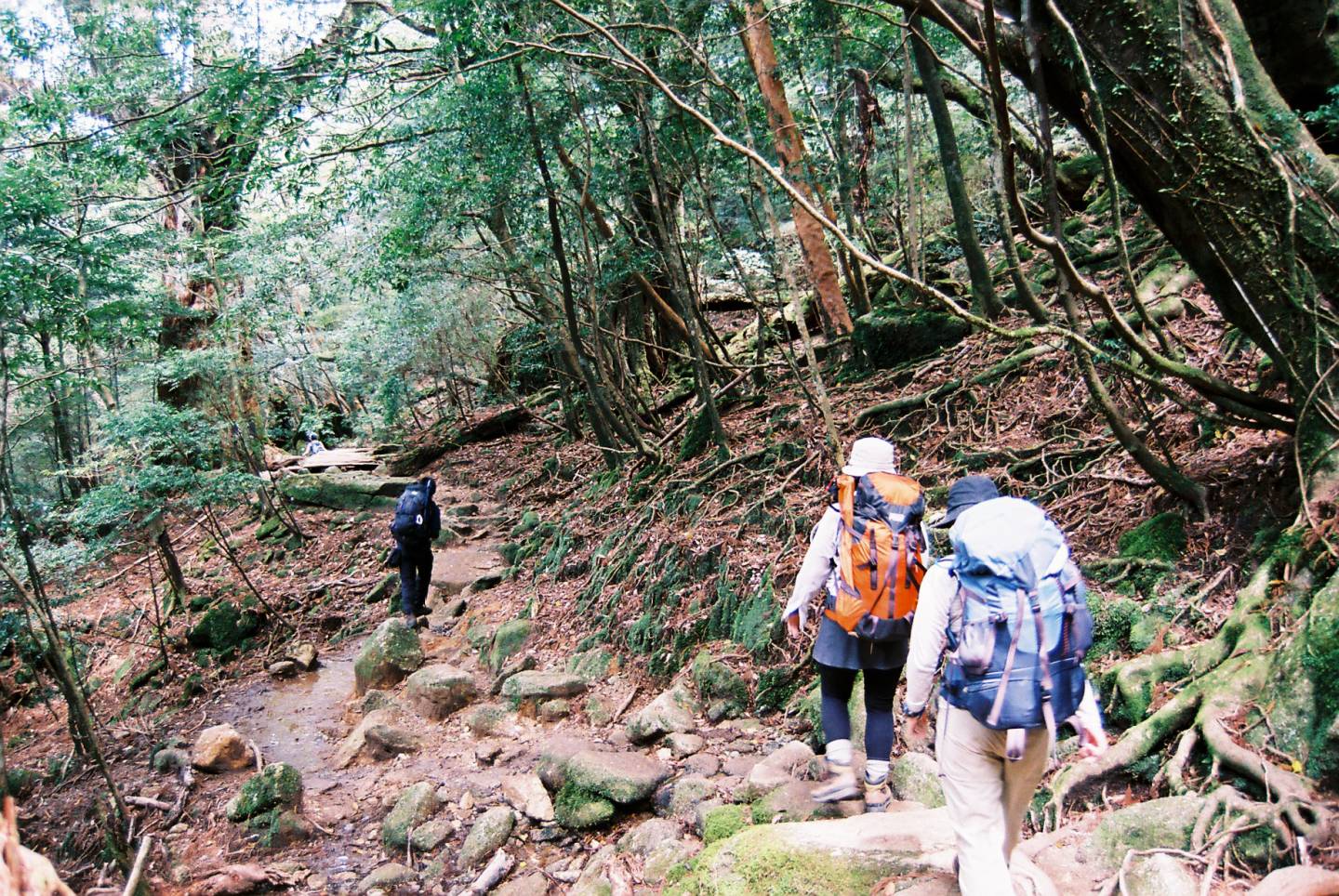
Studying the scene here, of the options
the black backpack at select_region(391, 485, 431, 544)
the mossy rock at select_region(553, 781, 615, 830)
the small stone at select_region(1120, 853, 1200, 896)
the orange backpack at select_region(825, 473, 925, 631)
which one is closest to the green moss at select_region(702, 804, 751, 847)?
the mossy rock at select_region(553, 781, 615, 830)

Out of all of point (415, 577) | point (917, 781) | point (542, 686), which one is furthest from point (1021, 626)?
point (415, 577)

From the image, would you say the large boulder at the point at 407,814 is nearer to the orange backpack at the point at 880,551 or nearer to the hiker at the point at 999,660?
the orange backpack at the point at 880,551

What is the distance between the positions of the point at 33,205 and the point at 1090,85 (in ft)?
27.7

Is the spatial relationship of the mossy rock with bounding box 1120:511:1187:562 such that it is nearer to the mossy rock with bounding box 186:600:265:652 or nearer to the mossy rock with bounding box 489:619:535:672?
the mossy rock with bounding box 489:619:535:672

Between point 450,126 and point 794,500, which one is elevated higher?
point 450,126

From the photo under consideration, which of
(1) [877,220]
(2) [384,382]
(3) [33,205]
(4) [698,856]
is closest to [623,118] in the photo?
(1) [877,220]

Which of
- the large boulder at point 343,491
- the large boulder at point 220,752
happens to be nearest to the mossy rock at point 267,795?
the large boulder at point 220,752

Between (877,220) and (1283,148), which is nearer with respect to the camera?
(1283,148)

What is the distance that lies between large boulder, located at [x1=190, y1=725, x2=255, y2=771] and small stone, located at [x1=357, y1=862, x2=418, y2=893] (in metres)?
2.91

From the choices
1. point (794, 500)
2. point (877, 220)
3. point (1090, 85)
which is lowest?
point (794, 500)

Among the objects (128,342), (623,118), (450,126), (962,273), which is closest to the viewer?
(450,126)

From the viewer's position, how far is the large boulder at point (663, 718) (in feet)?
19.2

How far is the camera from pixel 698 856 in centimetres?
372

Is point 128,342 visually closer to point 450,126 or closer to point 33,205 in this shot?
point 33,205
